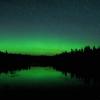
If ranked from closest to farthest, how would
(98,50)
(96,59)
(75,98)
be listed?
(75,98), (96,59), (98,50)

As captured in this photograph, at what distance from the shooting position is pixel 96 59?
139 metres

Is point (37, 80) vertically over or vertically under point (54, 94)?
over

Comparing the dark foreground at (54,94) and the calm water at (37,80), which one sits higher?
the calm water at (37,80)

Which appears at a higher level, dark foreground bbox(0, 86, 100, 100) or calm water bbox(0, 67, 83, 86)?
calm water bbox(0, 67, 83, 86)

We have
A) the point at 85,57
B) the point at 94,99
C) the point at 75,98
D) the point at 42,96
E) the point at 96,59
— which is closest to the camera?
the point at 94,99

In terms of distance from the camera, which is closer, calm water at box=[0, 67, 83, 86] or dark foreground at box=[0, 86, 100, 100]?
dark foreground at box=[0, 86, 100, 100]

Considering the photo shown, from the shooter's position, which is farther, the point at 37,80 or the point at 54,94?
the point at 37,80

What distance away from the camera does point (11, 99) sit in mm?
28766

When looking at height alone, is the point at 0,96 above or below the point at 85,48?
below

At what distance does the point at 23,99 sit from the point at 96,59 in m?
113

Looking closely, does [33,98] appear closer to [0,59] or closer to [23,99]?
[23,99]

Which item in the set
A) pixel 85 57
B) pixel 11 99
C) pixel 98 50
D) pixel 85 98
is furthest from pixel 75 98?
pixel 85 57

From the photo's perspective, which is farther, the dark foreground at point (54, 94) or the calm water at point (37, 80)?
the calm water at point (37, 80)

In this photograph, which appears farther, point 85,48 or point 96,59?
point 85,48
